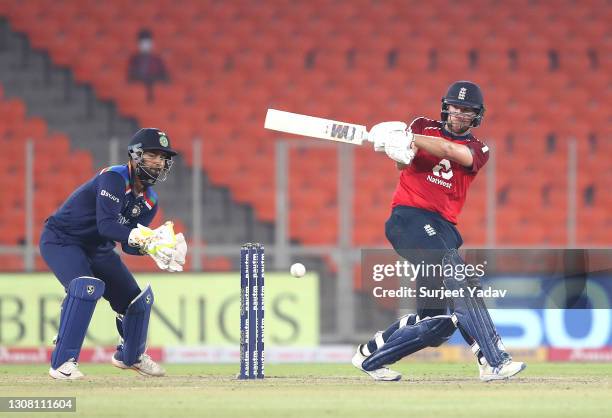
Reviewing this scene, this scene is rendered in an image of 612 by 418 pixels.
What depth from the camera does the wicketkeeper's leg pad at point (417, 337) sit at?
759cm

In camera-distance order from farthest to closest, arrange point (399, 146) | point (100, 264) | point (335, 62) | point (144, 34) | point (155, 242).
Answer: point (335, 62) < point (144, 34) < point (100, 264) < point (155, 242) < point (399, 146)

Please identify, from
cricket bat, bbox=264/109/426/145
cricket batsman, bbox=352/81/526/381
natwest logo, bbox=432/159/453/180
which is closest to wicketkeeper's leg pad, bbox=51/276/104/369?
cricket bat, bbox=264/109/426/145

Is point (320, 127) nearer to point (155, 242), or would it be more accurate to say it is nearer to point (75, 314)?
point (155, 242)

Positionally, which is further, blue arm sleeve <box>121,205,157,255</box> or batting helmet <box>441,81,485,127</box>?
blue arm sleeve <box>121,205,157,255</box>

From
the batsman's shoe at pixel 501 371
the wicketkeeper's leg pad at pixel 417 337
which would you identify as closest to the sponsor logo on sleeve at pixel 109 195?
the wicketkeeper's leg pad at pixel 417 337

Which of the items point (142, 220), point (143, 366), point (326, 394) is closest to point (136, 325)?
point (143, 366)

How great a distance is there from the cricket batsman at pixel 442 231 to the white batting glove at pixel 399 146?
8cm

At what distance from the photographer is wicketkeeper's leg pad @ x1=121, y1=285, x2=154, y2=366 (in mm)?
8070

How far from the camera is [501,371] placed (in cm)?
760

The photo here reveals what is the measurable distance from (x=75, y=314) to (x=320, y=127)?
Answer: 1.77 metres

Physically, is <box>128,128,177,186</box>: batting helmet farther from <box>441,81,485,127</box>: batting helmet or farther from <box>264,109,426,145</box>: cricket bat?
<box>441,81,485,127</box>: batting helmet

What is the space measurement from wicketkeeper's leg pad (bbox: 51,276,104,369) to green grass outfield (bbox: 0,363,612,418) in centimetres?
19

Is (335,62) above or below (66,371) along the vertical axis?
above

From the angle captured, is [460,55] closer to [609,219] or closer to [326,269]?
[609,219]
